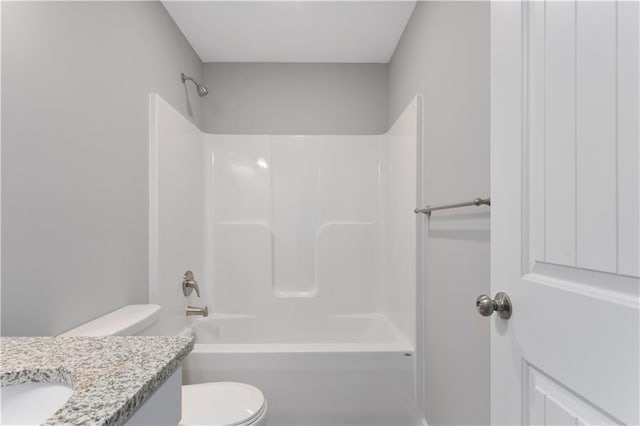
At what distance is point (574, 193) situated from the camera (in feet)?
1.88

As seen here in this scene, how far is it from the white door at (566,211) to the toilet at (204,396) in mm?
877

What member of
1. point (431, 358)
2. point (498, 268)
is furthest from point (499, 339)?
point (431, 358)

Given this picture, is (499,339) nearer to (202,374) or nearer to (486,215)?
(486,215)

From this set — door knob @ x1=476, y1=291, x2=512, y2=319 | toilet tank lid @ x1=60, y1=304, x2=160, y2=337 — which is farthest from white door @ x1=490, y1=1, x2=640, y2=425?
toilet tank lid @ x1=60, y1=304, x2=160, y2=337

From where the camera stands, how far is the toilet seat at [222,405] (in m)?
1.24

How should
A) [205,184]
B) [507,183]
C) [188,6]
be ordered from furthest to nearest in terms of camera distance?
[205,184]
[188,6]
[507,183]

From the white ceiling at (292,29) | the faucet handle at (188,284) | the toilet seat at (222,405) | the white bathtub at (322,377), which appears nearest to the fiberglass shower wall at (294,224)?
the faucet handle at (188,284)

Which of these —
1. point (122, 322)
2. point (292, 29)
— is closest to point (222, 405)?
point (122, 322)

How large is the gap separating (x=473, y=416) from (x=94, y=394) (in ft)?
4.05

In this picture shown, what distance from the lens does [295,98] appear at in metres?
2.69

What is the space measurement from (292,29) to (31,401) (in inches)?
86.7

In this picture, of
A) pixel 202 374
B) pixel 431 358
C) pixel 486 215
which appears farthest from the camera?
pixel 202 374

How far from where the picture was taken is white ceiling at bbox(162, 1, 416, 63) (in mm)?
1948

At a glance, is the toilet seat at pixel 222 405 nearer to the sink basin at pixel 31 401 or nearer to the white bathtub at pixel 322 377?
the white bathtub at pixel 322 377
